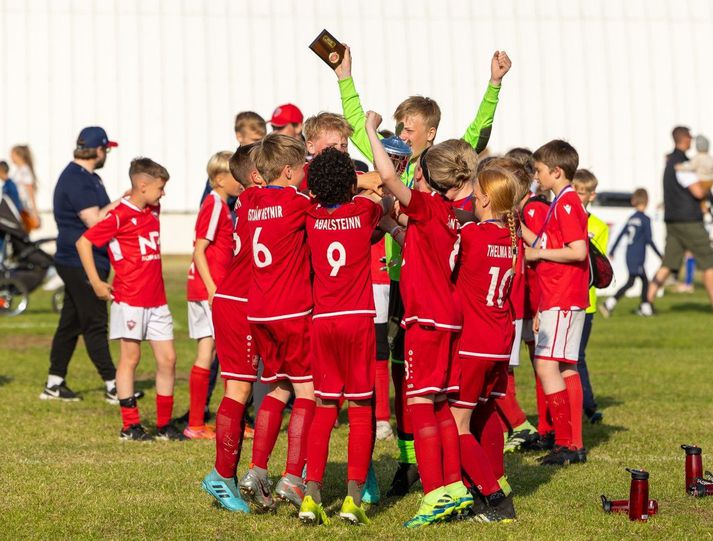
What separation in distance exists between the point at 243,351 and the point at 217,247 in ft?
6.70

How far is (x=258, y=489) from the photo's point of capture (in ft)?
20.6

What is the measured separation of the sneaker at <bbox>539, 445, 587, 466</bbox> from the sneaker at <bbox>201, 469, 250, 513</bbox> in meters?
2.22

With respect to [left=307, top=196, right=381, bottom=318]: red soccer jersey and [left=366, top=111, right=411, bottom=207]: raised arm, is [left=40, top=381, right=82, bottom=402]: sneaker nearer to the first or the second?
[left=307, top=196, right=381, bottom=318]: red soccer jersey

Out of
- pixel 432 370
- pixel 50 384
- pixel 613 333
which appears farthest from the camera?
pixel 613 333

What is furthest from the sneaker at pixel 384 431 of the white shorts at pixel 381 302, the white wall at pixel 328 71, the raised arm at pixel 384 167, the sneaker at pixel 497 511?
the white wall at pixel 328 71

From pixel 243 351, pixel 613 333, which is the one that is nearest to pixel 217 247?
pixel 243 351

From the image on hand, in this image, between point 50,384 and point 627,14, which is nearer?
point 50,384

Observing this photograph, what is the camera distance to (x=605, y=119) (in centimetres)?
3722

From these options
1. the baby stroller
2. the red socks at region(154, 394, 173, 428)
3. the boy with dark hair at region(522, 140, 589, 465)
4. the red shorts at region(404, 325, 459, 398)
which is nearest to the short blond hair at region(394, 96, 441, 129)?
the boy with dark hair at region(522, 140, 589, 465)

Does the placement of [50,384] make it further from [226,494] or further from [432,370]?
[432,370]

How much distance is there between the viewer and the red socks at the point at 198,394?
347 inches

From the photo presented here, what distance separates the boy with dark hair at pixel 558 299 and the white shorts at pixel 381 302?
986 mm

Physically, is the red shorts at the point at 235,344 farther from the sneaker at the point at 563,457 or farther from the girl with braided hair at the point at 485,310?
the sneaker at the point at 563,457

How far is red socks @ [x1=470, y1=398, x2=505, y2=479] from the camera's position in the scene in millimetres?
6449
